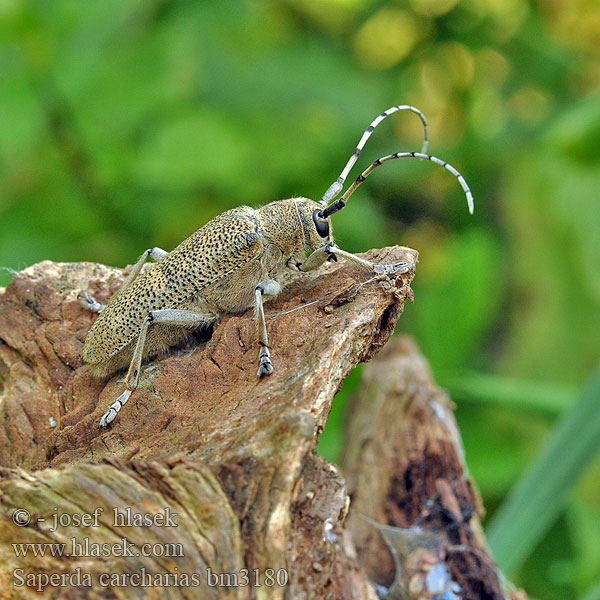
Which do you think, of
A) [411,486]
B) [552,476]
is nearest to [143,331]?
[411,486]

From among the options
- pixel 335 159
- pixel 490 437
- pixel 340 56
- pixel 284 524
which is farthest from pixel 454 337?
pixel 284 524

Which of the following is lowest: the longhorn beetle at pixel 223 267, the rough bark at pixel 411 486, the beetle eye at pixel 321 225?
the rough bark at pixel 411 486

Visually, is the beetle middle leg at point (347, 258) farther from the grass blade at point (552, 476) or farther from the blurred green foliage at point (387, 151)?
the blurred green foliage at point (387, 151)

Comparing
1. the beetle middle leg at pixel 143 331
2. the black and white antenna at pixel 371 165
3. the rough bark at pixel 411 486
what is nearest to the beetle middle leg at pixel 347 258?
the black and white antenna at pixel 371 165

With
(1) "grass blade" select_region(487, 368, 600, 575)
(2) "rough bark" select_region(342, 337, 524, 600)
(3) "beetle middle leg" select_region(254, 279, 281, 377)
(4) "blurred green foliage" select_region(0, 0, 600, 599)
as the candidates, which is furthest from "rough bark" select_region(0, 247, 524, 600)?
(4) "blurred green foliage" select_region(0, 0, 600, 599)

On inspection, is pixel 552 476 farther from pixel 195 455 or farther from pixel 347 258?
pixel 195 455

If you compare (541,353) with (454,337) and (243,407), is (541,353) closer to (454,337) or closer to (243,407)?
(454,337)

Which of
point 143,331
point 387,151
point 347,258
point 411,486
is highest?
point 387,151
